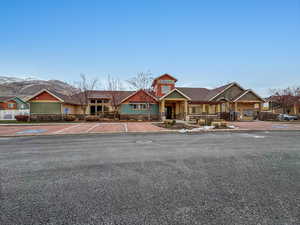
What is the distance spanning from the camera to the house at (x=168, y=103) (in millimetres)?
23630

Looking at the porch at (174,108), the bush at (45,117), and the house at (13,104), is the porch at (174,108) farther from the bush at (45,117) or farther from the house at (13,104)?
the house at (13,104)

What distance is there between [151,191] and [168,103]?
25.1m

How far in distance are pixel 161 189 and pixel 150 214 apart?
2.61 ft

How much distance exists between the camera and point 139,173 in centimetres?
378

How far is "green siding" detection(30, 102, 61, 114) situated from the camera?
2352cm

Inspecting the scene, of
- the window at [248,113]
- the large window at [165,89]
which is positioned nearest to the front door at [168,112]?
the large window at [165,89]

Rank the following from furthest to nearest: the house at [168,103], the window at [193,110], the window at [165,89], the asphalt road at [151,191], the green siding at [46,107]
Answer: the window at [165,89], the window at [193,110], the house at [168,103], the green siding at [46,107], the asphalt road at [151,191]

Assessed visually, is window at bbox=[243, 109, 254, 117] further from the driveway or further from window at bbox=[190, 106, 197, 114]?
the driveway

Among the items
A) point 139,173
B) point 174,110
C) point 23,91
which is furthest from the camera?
point 23,91

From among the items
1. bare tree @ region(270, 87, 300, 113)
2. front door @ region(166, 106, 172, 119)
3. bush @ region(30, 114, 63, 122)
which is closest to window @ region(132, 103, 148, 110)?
front door @ region(166, 106, 172, 119)

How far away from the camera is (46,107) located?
2384 centimetres

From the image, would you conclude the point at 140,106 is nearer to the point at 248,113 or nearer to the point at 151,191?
the point at 248,113

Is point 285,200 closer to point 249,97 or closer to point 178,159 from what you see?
point 178,159

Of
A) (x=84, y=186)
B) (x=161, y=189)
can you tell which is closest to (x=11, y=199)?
(x=84, y=186)
